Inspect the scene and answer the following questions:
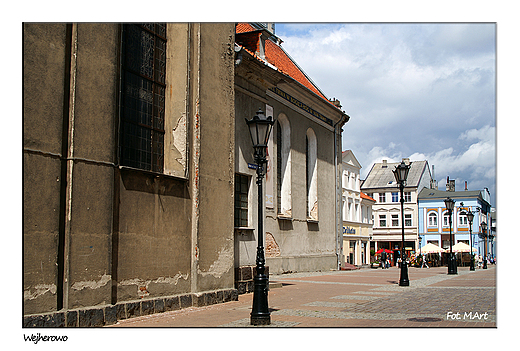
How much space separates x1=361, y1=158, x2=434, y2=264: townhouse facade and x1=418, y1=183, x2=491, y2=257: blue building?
1.13 m

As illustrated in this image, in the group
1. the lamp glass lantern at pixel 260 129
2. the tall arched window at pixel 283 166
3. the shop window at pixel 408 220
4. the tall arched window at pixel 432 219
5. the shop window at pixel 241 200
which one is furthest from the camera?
the shop window at pixel 408 220

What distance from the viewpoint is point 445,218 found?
2840 inches

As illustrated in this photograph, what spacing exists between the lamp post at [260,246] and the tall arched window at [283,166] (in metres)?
14.7

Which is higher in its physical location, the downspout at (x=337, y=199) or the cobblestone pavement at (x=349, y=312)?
the downspout at (x=337, y=199)

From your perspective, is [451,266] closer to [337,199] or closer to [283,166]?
[337,199]

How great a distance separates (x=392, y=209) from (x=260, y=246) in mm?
65717

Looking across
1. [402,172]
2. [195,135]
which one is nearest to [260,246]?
[195,135]

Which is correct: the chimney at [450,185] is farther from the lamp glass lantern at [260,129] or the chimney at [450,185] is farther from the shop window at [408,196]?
the lamp glass lantern at [260,129]

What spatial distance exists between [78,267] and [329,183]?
74.0ft

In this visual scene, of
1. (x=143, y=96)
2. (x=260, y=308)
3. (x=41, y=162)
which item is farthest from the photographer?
(x=143, y=96)

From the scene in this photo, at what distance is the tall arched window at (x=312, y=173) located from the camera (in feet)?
92.0

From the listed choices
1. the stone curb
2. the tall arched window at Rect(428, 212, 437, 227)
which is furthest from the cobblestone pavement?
the tall arched window at Rect(428, 212, 437, 227)

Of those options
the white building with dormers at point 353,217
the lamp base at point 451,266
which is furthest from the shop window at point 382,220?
the lamp base at point 451,266

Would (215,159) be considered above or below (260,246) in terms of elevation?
above
